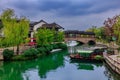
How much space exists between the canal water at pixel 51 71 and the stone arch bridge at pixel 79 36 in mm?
45822

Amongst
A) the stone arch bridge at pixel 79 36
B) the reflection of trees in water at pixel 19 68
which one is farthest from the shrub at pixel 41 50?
the stone arch bridge at pixel 79 36

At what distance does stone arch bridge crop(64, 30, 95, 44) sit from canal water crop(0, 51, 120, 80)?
150 feet

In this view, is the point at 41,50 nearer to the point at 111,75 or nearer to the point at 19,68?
the point at 19,68

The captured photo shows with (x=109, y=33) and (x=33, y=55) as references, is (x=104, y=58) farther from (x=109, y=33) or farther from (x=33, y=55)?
(x=109, y=33)

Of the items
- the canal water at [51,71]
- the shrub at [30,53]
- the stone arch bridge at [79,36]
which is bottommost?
the canal water at [51,71]

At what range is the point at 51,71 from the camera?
115ft

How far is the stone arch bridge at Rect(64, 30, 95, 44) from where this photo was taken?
88.8 m

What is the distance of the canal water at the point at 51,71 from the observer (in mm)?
30219

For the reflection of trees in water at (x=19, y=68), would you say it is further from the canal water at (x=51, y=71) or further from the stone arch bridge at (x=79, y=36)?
the stone arch bridge at (x=79, y=36)

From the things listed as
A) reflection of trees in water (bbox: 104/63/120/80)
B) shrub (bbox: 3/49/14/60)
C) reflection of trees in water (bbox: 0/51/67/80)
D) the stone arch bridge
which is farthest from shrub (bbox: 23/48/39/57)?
the stone arch bridge

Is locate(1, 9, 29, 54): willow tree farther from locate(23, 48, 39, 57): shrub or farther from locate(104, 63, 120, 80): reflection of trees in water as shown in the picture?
locate(104, 63, 120, 80): reflection of trees in water

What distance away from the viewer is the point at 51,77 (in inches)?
1195

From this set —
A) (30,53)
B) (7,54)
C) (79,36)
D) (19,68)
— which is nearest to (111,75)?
(19,68)

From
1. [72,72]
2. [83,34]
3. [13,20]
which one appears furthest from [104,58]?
[83,34]
